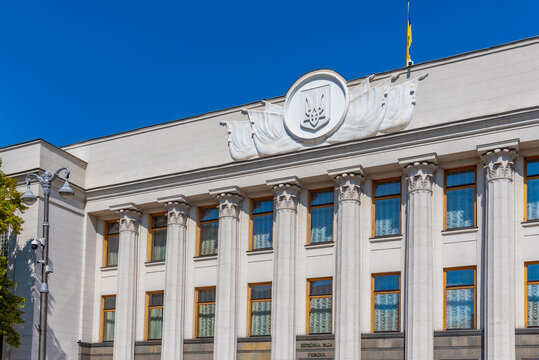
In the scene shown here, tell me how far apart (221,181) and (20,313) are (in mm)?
9437

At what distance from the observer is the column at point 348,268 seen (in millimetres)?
30953

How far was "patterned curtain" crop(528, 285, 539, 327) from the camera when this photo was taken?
28109 mm

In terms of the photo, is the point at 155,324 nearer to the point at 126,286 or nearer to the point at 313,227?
the point at 126,286

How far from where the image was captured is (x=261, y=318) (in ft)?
112

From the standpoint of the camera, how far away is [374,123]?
32.2 meters

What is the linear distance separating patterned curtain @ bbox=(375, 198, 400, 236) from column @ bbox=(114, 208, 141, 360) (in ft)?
37.2

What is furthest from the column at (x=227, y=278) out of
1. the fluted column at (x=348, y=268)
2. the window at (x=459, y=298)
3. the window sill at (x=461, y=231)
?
the window sill at (x=461, y=231)

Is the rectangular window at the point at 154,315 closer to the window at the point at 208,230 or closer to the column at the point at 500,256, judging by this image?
the window at the point at 208,230

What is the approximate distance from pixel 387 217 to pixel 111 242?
13654mm

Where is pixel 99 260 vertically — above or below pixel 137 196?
below

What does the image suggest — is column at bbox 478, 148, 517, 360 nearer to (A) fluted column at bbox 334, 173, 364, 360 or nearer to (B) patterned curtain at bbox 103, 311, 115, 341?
(A) fluted column at bbox 334, 173, 364, 360

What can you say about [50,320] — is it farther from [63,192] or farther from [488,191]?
[488,191]

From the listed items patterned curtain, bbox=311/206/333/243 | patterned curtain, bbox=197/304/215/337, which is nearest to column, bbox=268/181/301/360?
patterned curtain, bbox=311/206/333/243

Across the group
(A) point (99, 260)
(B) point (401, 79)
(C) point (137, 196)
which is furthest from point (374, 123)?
(A) point (99, 260)
